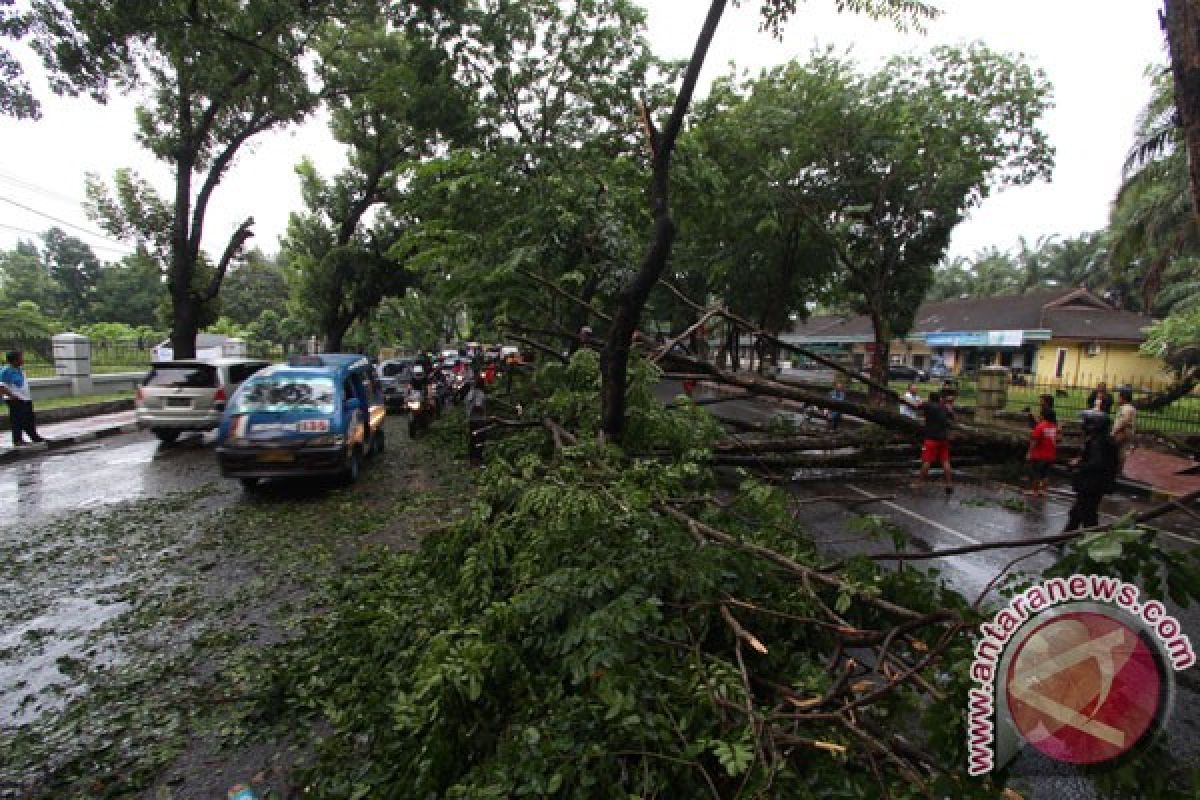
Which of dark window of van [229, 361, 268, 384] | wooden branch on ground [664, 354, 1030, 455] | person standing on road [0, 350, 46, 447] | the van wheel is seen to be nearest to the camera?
wooden branch on ground [664, 354, 1030, 455]

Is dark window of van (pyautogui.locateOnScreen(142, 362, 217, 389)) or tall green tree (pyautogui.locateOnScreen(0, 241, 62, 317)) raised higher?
tall green tree (pyautogui.locateOnScreen(0, 241, 62, 317))

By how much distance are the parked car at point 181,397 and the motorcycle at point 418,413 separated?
11.7 ft

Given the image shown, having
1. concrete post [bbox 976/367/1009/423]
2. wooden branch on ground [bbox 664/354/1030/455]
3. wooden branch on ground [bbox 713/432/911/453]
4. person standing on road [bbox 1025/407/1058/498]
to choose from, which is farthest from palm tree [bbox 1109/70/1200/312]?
wooden branch on ground [bbox 713/432/911/453]

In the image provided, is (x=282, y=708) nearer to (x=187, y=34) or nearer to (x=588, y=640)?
(x=588, y=640)

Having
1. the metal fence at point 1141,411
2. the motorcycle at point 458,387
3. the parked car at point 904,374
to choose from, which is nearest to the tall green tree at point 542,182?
the motorcycle at point 458,387

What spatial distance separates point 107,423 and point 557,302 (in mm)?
12685

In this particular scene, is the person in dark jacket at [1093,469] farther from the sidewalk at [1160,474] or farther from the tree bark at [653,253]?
the tree bark at [653,253]

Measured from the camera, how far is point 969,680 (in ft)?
5.19

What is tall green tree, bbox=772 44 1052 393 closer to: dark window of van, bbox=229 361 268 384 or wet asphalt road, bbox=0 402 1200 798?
wet asphalt road, bbox=0 402 1200 798

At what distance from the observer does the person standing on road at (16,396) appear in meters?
9.88

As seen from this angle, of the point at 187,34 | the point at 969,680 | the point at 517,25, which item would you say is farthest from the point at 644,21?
the point at 969,680

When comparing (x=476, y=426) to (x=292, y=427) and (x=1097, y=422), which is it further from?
(x=1097, y=422)

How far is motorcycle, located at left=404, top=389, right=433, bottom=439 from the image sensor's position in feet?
Result: 41.9

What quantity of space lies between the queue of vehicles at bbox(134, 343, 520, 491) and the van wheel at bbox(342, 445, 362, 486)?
0.02 meters
